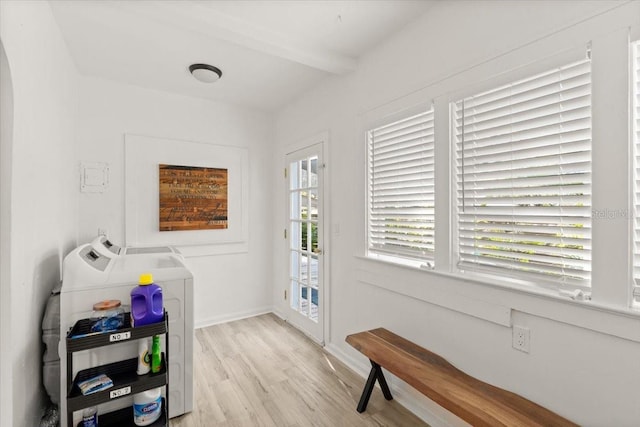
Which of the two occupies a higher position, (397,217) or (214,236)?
(397,217)

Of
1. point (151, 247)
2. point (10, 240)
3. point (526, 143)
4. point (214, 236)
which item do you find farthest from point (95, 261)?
point (526, 143)

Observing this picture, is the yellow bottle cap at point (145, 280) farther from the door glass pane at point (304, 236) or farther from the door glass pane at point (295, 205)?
the door glass pane at point (295, 205)

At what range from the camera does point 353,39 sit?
2.20 meters

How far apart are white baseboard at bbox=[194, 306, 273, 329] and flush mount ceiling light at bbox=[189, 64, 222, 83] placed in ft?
8.14

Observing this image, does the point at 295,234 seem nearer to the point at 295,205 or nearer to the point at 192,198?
the point at 295,205

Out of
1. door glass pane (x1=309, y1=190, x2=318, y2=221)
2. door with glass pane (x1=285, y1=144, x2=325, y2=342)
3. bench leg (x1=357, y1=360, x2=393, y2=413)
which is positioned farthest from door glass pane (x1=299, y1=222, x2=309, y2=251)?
bench leg (x1=357, y1=360, x2=393, y2=413)

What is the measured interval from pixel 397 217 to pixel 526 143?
2.96 ft

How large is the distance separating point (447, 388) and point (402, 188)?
1.19 metres

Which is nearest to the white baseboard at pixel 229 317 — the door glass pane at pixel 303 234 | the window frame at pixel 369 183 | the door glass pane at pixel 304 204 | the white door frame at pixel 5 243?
the door glass pane at pixel 303 234

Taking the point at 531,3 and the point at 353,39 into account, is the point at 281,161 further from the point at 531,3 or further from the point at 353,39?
the point at 531,3

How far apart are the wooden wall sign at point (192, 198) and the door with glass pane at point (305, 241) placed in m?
0.79

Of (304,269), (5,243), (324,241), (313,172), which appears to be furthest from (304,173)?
(5,243)

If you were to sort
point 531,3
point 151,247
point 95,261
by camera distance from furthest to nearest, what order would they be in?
point 151,247 → point 95,261 → point 531,3

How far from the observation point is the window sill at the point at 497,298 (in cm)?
115
